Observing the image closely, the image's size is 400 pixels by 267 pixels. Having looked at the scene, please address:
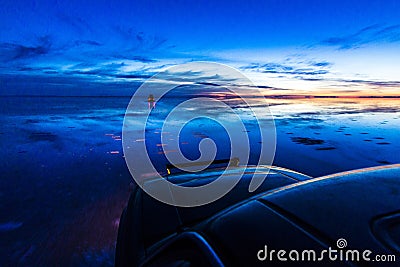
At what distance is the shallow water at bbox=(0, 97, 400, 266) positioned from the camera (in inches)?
104

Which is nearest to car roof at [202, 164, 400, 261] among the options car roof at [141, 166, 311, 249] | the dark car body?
the dark car body

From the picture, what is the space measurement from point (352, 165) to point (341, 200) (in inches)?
177

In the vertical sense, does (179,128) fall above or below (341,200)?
below

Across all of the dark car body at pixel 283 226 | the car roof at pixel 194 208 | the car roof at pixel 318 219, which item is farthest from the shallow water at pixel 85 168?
the car roof at pixel 318 219

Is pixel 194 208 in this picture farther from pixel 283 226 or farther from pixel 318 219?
pixel 318 219

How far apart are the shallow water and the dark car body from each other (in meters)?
0.99

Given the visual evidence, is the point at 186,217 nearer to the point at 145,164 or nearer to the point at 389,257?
the point at 389,257

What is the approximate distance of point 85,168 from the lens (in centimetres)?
483

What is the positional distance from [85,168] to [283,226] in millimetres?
4431

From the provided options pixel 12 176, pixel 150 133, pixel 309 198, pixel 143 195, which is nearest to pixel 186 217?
pixel 143 195

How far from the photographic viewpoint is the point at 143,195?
245cm

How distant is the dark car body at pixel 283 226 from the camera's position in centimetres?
112

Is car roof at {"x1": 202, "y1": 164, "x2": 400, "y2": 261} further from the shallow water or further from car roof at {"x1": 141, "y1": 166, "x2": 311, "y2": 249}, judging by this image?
the shallow water

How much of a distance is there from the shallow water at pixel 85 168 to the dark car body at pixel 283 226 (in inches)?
38.9
